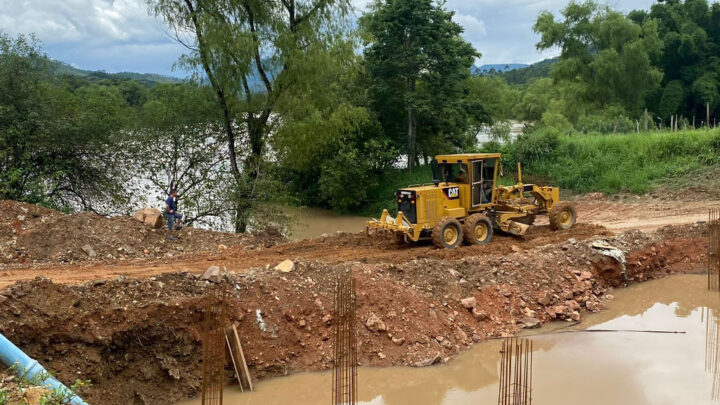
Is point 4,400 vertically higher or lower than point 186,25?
lower

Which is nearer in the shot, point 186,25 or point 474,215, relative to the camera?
point 474,215

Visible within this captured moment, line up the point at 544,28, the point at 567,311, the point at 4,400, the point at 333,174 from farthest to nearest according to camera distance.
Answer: the point at 544,28, the point at 333,174, the point at 567,311, the point at 4,400

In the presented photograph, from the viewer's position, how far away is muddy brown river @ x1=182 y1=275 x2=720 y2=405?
819 cm

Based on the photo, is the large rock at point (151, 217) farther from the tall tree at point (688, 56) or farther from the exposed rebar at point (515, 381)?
the tall tree at point (688, 56)

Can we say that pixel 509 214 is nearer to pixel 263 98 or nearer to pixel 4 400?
pixel 263 98

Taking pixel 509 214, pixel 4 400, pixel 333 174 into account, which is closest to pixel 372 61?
pixel 333 174

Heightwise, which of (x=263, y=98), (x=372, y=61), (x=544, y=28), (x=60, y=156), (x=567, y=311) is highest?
(x=544, y=28)

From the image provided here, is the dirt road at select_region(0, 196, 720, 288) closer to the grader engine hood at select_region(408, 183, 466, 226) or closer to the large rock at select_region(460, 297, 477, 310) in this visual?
the grader engine hood at select_region(408, 183, 466, 226)

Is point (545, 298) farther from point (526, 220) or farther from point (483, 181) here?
point (526, 220)

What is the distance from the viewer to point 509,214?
14398 millimetres

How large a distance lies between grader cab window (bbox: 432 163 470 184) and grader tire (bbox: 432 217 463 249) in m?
1.15

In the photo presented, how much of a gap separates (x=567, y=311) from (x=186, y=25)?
13155 mm

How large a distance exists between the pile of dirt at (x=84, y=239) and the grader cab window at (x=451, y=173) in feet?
15.6

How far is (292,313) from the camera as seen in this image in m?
→ 9.34
